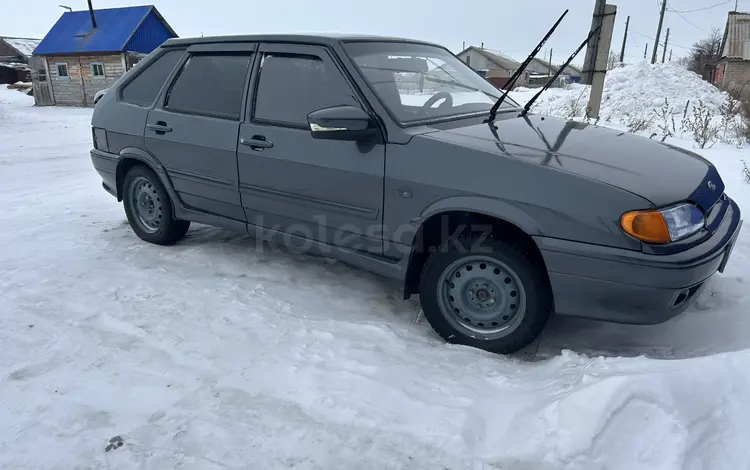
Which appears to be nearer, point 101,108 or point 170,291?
point 170,291

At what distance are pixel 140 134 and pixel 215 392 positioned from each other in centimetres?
264

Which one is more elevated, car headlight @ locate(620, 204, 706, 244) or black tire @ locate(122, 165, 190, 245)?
car headlight @ locate(620, 204, 706, 244)

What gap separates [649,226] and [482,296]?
0.91m

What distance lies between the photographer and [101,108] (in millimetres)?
4562

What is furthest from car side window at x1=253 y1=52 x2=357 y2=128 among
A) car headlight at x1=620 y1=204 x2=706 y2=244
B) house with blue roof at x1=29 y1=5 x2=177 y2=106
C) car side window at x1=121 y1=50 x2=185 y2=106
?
house with blue roof at x1=29 y1=5 x2=177 y2=106

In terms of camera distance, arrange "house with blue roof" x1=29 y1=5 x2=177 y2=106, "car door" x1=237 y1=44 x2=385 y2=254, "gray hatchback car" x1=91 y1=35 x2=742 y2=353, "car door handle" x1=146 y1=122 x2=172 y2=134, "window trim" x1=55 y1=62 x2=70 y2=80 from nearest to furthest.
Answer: "gray hatchback car" x1=91 y1=35 x2=742 y2=353, "car door" x1=237 y1=44 x2=385 y2=254, "car door handle" x1=146 y1=122 x2=172 y2=134, "house with blue roof" x1=29 y1=5 x2=177 y2=106, "window trim" x1=55 y1=62 x2=70 y2=80

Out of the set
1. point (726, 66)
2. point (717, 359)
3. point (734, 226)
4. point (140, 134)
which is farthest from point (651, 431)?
point (726, 66)

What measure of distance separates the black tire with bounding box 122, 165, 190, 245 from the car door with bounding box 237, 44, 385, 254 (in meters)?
1.01

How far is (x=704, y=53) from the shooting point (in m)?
49.2

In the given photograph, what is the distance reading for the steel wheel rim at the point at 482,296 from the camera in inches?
107

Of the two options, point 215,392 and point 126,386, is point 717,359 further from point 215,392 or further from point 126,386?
point 126,386

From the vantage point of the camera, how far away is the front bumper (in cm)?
230

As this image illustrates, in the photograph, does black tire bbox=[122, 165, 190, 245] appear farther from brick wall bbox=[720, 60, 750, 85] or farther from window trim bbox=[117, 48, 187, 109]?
brick wall bbox=[720, 60, 750, 85]

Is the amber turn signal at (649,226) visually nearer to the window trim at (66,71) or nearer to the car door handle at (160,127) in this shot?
the car door handle at (160,127)
